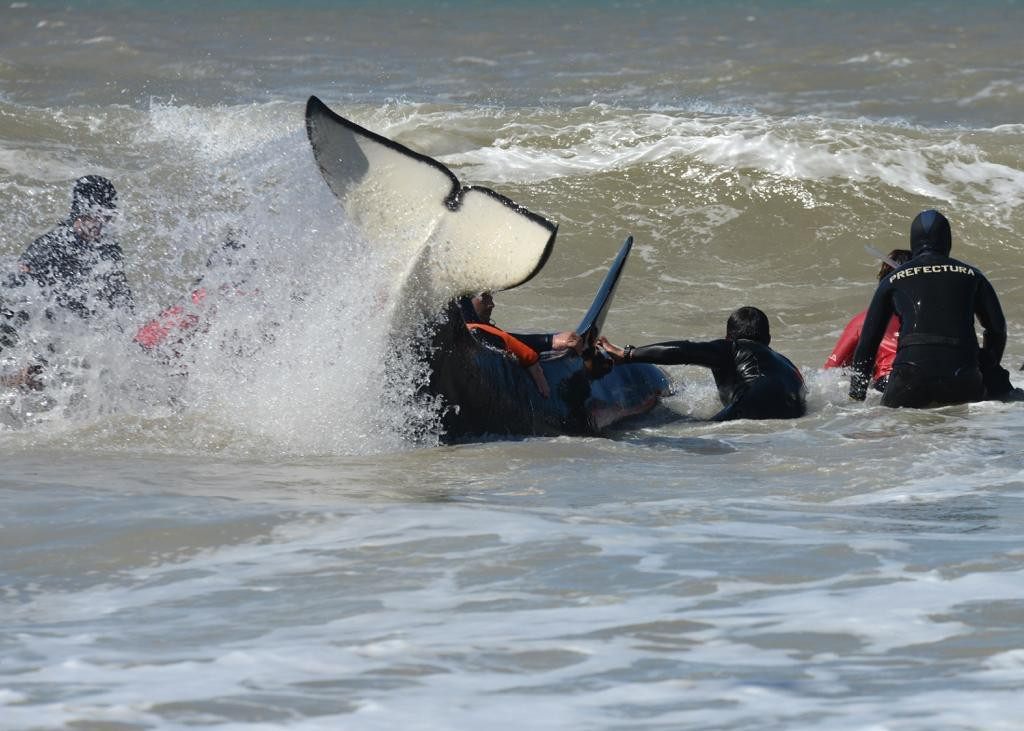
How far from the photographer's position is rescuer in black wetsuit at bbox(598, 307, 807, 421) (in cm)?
996

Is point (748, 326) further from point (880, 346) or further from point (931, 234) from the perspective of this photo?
point (931, 234)

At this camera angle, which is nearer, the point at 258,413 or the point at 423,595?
the point at 423,595

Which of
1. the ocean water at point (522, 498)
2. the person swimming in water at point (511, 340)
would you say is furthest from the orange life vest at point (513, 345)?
the ocean water at point (522, 498)

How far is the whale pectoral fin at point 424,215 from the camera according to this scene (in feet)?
24.5

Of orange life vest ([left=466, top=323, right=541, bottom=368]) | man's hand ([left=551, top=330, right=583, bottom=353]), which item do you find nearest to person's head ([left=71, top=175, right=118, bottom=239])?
orange life vest ([left=466, top=323, right=541, bottom=368])

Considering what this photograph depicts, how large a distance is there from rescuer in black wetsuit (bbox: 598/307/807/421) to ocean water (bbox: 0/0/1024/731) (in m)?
0.24

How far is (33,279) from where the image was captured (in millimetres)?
9461

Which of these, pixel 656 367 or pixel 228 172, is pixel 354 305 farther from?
pixel 228 172

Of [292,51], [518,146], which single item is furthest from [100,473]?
[292,51]

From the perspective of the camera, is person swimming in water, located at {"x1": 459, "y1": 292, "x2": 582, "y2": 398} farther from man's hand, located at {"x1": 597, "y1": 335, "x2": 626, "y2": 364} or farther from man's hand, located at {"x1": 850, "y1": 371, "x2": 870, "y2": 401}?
man's hand, located at {"x1": 850, "y1": 371, "x2": 870, "y2": 401}

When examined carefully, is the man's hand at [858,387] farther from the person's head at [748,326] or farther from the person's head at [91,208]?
the person's head at [91,208]

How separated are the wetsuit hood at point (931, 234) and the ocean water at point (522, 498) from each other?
110 centimetres

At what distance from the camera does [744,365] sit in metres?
10.3

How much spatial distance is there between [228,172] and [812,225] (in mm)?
7302
